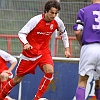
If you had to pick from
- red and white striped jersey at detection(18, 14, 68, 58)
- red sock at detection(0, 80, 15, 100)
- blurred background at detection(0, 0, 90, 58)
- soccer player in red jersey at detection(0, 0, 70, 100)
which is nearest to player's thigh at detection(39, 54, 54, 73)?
soccer player in red jersey at detection(0, 0, 70, 100)

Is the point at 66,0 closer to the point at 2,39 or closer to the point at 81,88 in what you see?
the point at 2,39

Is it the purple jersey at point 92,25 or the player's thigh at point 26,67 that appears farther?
the player's thigh at point 26,67

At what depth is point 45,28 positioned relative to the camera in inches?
392

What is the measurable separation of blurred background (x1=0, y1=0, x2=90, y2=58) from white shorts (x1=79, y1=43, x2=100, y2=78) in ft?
11.7

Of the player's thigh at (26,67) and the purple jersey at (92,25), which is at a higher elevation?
the purple jersey at (92,25)

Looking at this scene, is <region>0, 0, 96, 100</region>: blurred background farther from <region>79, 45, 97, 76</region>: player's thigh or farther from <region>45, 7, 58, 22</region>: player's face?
<region>79, 45, 97, 76</region>: player's thigh

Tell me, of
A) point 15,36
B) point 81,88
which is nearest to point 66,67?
point 15,36

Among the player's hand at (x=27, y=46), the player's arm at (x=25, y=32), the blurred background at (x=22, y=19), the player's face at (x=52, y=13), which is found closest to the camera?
the player's hand at (x=27, y=46)

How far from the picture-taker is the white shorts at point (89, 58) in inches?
316

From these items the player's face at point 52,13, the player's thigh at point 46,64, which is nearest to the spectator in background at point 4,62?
the player's thigh at point 46,64

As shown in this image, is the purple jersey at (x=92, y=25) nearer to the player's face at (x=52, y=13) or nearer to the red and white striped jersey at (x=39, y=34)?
the player's face at (x=52, y=13)

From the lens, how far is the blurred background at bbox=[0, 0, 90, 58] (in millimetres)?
11695

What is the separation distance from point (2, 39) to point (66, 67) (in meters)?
1.48

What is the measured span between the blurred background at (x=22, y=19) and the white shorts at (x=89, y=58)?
11.7 feet
